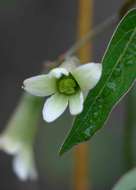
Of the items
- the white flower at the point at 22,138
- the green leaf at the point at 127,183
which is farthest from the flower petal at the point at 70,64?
the white flower at the point at 22,138

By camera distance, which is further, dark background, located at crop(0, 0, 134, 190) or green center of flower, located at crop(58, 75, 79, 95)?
dark background, located at crop(0, 0, 134, 190)

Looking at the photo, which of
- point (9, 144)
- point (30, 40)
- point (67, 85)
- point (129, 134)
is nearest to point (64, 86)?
point (67, 85)

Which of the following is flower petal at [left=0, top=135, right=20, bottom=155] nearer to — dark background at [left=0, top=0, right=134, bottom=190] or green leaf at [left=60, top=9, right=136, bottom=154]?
green leaf at [left=60, top=9, right=136, bottom=154]

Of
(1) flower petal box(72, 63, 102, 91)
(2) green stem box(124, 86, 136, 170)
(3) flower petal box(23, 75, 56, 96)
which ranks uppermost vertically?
(3) flower petal box(23, 75, 56, 96)

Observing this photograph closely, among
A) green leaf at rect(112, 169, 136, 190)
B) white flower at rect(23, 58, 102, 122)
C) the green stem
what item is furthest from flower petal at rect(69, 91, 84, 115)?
the green stem

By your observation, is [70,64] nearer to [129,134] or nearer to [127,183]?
[127,183]

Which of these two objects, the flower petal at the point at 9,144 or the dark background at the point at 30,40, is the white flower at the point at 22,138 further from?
the dark background at the point at 30,40
